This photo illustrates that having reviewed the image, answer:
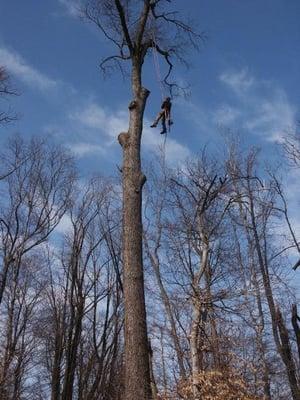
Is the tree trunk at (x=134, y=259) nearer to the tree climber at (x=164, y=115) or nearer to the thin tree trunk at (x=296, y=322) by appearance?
the tree climber at (x=164, y=115)

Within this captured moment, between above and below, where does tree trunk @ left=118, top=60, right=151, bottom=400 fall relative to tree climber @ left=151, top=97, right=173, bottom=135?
below

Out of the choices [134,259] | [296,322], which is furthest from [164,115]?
[296,322]

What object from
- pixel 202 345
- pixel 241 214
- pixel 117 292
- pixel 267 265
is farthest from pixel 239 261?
pixel 202 345

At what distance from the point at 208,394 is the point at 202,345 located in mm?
2069

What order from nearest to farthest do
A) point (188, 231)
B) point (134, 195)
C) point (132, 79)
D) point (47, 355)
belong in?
point (134, 195), point (132, 79), point (188, 231), point (47, 355)

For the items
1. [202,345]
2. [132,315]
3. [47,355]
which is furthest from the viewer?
[47,355]

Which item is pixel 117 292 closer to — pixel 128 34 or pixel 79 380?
pixel 79 380

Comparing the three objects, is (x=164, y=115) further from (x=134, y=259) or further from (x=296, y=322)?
(x=296, y=322)

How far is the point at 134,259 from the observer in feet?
18.5

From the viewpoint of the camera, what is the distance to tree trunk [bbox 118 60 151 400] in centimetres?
489

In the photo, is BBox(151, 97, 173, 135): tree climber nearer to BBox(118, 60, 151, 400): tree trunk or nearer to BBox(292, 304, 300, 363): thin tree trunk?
BBox(118, 60, 151, 400): tree trunk

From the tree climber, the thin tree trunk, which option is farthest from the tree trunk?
the thin tree trunk

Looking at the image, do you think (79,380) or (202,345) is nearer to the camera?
(202,345)

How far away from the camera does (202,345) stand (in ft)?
27.1
